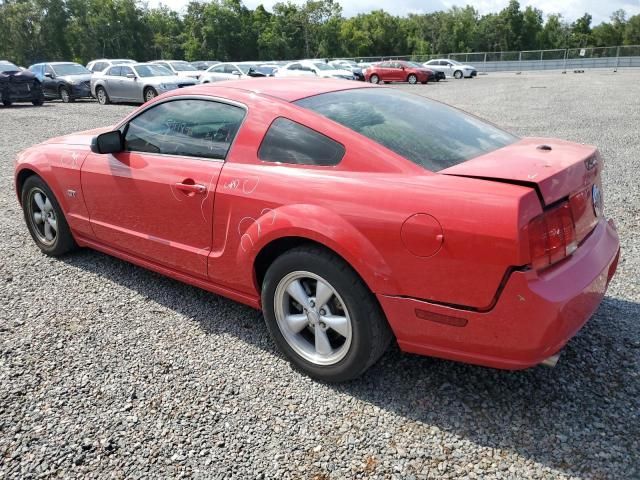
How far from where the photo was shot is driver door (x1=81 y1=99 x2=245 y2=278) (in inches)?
123

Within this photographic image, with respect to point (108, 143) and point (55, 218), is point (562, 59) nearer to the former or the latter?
point (55, 218)

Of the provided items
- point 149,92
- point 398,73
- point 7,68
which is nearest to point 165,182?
point 149,92

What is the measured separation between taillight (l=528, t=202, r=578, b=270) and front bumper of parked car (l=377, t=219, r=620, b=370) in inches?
1.9

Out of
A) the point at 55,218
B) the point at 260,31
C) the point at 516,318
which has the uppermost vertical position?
the point at 260,31

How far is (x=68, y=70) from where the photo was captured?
19.9m

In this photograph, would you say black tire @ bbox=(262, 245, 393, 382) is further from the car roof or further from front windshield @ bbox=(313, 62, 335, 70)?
front windshield @ bbox=(313, 62, 335, 70)

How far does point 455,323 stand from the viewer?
89.0 inches

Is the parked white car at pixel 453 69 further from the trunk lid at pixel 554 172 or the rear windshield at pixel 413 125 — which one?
the trunk lid at pixel 554 172

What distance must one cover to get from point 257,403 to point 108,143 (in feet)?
6.87

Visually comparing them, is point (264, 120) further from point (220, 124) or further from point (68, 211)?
point (68, 211)

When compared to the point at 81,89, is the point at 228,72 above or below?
above

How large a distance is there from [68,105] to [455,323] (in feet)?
63.4

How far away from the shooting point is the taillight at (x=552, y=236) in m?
2.11

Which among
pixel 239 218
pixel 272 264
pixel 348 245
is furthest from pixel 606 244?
pixel 239 218
